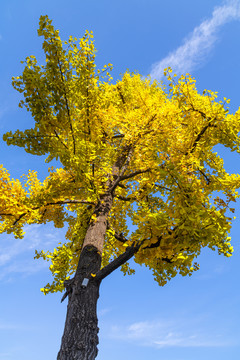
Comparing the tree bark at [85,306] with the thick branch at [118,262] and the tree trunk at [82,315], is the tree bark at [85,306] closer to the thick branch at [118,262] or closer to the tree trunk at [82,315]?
the tree trunk at [82,315]

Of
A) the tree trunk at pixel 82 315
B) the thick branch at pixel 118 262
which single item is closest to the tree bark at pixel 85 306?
the tree trunk at pixel 82 315

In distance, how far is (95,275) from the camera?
182 inches

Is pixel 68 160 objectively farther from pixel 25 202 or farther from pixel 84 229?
pixel 84 229

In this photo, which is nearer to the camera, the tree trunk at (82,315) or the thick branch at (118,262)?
the tree trunk at (82,315)

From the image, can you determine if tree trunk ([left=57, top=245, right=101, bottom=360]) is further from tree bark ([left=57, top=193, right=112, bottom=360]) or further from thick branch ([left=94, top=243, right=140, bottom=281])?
thick branch ([left=94, top=243, right=140, bottom=281])

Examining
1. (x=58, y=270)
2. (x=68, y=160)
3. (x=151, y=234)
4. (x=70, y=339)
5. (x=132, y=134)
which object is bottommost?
(x=70, y=339)

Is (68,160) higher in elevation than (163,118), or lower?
lower

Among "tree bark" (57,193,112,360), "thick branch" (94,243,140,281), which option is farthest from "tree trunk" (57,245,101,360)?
"thick branch" (94,243,140,281)

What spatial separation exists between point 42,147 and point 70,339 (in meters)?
3.46

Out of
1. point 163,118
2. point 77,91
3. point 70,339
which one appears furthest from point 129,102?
point 70,339

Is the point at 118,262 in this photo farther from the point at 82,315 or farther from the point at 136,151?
the point at 136,151

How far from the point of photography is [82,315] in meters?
4.17

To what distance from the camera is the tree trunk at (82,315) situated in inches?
153

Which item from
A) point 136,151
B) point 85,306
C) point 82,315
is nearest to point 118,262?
point 85,306
